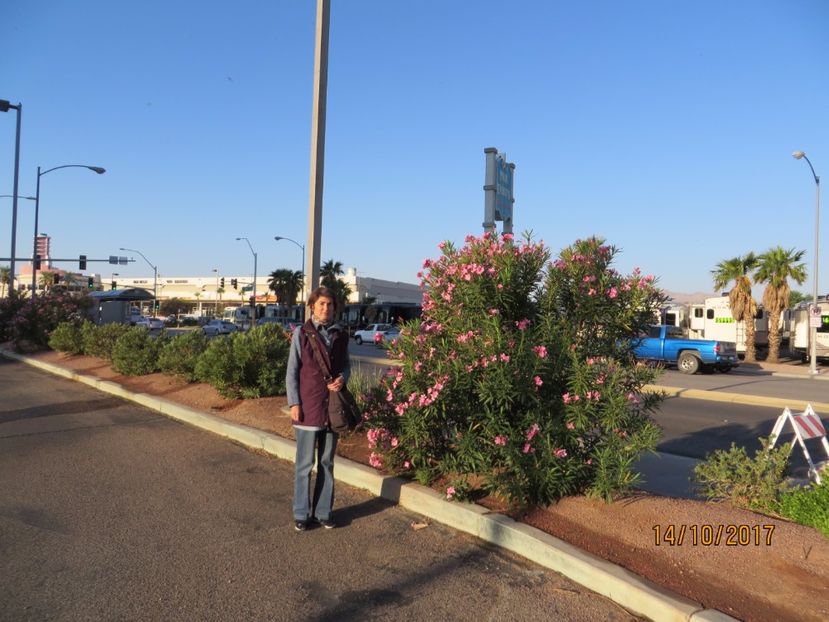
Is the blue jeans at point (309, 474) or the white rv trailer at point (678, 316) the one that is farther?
the white rv trailer at point (678, 316)

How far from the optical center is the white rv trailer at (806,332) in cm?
3025

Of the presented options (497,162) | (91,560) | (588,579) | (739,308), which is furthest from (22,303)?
(739,308)

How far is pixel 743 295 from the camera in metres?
31.8

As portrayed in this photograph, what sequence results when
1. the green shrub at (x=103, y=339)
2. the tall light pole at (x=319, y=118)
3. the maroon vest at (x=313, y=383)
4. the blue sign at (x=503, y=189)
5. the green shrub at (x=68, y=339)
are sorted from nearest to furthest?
the maroon vest at (x=313, y=383) → the tall light pole at (x=319, y=118) → the blue sign at (x=503, y=189) → the green shrub at (x=103, y=339) → the green shrub at (x=68, y=339)

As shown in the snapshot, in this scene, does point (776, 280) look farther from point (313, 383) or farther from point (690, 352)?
point (313, 383)

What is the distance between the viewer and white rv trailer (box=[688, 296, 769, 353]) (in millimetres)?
33406

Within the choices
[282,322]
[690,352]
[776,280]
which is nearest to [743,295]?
[776,280]

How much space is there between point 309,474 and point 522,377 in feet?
5.80

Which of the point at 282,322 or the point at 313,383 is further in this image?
the point at 282,322

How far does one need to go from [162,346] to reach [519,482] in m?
9.99

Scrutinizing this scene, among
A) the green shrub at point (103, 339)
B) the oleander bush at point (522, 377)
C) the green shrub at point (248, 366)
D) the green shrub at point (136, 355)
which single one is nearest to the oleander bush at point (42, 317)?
the green shrub at point (103, 339)

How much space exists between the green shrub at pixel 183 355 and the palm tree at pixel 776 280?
2945 centimetres

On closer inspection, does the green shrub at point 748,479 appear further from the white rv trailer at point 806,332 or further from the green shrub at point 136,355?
the white rv trailer at point 806,332

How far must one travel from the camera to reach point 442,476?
5520mm
